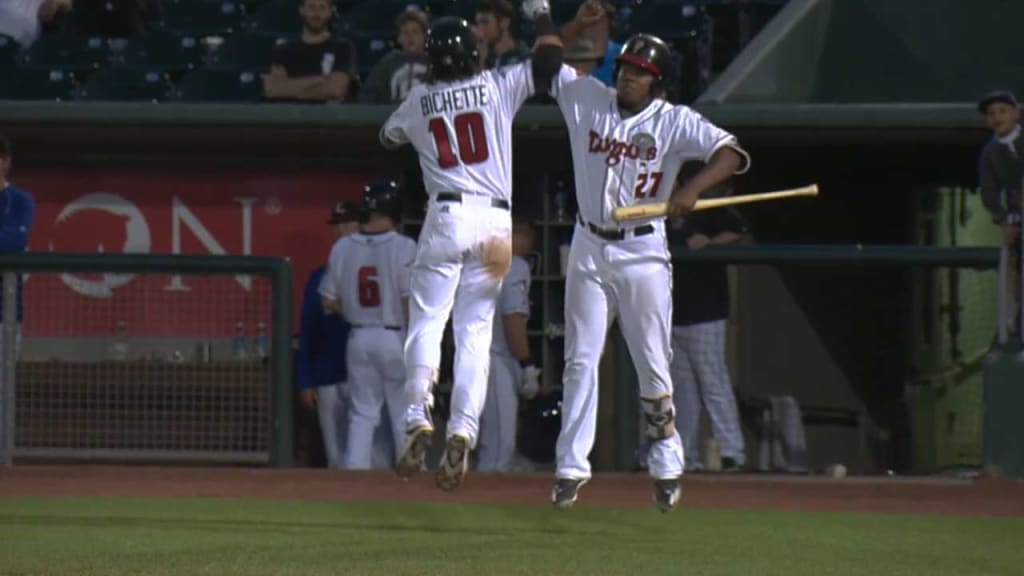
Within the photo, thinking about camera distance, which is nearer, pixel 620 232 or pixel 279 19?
pixel 620 232

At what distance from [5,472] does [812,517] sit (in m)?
4.20

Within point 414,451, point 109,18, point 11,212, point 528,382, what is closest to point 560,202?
point 528,382

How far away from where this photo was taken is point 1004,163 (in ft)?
34.8

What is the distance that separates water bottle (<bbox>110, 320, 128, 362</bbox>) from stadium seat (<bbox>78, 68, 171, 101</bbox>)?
7.35 ft

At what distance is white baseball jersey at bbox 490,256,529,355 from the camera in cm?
1116

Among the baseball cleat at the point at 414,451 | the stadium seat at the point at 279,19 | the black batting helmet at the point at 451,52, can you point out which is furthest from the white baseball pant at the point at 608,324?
the stadium seat at the point at 279,19

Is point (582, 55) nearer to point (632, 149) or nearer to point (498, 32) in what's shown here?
point (498, 32)

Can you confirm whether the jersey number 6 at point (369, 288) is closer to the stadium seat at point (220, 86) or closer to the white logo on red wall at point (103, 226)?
the white logo on red wall at point (103, 226)

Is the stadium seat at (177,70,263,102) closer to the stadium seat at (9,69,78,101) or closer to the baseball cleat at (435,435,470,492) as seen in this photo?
the stadium seat at (9,69,78,101)

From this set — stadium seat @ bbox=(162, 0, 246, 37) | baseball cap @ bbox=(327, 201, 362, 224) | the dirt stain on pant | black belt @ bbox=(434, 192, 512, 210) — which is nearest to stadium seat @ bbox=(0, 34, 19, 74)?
stadium seat @ bbox=(162, 0, 246, 37)

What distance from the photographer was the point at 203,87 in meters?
12.8

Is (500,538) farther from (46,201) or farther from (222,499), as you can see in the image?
(46,201)

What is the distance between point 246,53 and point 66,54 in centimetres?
129

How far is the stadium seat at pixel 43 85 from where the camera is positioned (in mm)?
13062
